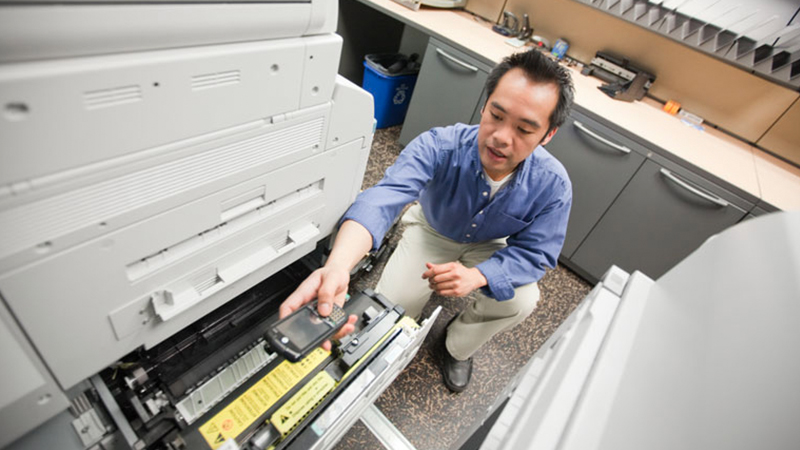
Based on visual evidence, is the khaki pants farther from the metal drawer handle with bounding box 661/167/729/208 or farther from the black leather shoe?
the metal drawer handle with bounding box 661/167/729/208

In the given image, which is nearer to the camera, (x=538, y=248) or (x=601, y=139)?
(x=538, y=248)

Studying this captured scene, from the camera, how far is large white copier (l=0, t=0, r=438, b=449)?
1.40 feet

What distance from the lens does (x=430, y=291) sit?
1254 mm

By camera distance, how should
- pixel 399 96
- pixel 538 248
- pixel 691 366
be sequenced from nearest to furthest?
pixel 691 366 < pixel 538 248 < pixel 399 96

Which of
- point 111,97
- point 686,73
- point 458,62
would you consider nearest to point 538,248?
point 111,97

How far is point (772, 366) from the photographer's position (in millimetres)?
247

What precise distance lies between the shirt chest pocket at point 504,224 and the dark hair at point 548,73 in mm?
283

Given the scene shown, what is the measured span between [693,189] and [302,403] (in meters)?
1.57

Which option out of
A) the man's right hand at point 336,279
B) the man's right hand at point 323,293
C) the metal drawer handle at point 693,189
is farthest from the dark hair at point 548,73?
the metal drawer handle at point 693,189

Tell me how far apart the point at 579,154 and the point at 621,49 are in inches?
31.0

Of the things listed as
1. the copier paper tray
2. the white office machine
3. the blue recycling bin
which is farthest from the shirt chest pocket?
the blue recycling bin

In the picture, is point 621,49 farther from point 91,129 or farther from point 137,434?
point 137,434

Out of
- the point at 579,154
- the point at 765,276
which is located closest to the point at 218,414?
the point at 765,276

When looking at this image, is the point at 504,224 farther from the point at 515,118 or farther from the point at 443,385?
the point at 443,385
